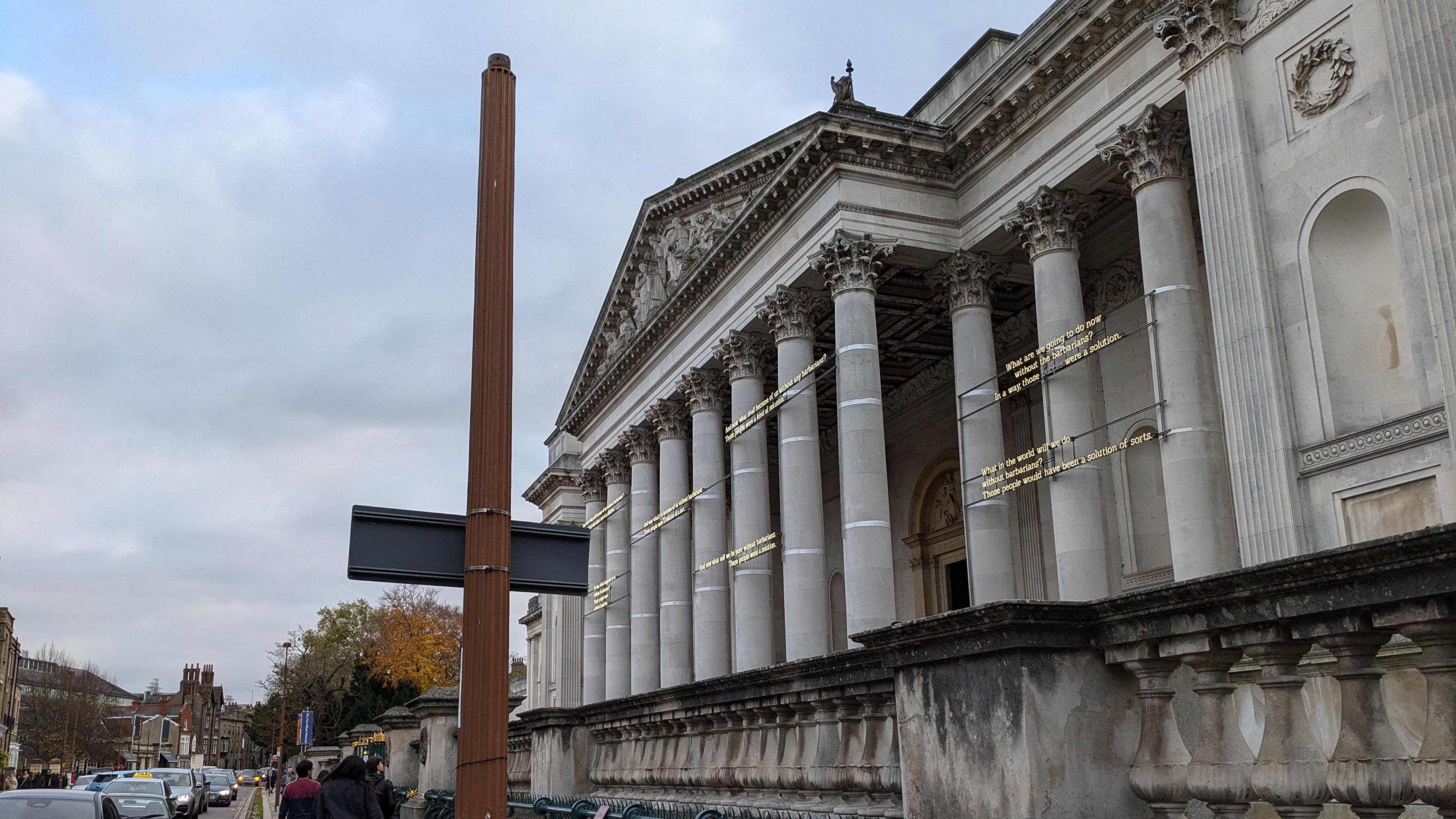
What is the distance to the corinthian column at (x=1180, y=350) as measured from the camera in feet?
58.5

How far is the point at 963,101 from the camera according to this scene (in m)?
24.1

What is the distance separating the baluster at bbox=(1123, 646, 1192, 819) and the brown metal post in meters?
2.58

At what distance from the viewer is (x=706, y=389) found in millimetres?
32094

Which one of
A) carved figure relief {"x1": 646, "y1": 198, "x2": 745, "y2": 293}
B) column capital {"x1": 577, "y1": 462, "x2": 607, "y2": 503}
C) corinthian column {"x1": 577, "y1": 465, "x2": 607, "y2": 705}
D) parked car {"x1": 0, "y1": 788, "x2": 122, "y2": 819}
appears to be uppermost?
carved figure relief {"x1": 646, "y1": 198, "x2": 745, "y2": 293}

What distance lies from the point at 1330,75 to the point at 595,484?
29.8 metres

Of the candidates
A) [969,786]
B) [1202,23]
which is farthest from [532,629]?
[969,786]

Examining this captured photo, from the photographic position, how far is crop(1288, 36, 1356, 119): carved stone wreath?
51.3 feet

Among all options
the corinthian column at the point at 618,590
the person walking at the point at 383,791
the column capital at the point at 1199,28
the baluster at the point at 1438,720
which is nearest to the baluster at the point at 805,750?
the baluster at the point at 1438,720

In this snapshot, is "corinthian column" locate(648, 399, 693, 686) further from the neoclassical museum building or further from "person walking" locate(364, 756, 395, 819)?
"person walking" locate(364, 756, 395, 819)

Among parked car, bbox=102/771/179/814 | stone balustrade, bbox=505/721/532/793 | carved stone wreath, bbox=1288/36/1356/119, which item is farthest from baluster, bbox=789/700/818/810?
parked car, bbox=102/771/179/814

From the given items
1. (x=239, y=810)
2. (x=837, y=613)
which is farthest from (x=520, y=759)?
(x=239, y=810)

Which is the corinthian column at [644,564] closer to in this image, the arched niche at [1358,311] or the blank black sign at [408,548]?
the arched niche at [1358,311]

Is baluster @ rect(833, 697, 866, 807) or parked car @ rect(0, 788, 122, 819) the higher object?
baluster @ rect(833, 697, 866, 807)

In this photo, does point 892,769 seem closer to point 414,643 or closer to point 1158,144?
point 1158,144
